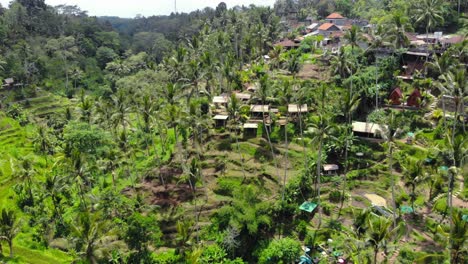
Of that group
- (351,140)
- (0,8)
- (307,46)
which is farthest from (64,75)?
(351,140)

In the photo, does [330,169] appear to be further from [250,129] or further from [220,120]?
[220,120]

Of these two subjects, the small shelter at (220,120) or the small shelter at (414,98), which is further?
the small shelter at (220,120)

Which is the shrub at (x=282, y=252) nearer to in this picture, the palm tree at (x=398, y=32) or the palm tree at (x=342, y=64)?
the palm tree at (x=342, y=64)

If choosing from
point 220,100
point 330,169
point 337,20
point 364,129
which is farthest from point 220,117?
point 337,20

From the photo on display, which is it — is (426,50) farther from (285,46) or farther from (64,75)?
(64,75)

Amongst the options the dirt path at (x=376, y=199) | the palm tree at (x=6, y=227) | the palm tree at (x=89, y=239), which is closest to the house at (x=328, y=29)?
the dirt path at (x=376, y=199)

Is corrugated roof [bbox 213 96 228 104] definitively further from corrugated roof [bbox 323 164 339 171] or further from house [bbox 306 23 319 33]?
house [bbox 306 23 319 33]

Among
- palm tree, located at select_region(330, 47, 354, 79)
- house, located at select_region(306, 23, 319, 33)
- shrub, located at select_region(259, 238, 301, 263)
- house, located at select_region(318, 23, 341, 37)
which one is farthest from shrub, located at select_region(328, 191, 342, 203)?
house, located at select_region(306, 23, 319, 33)
